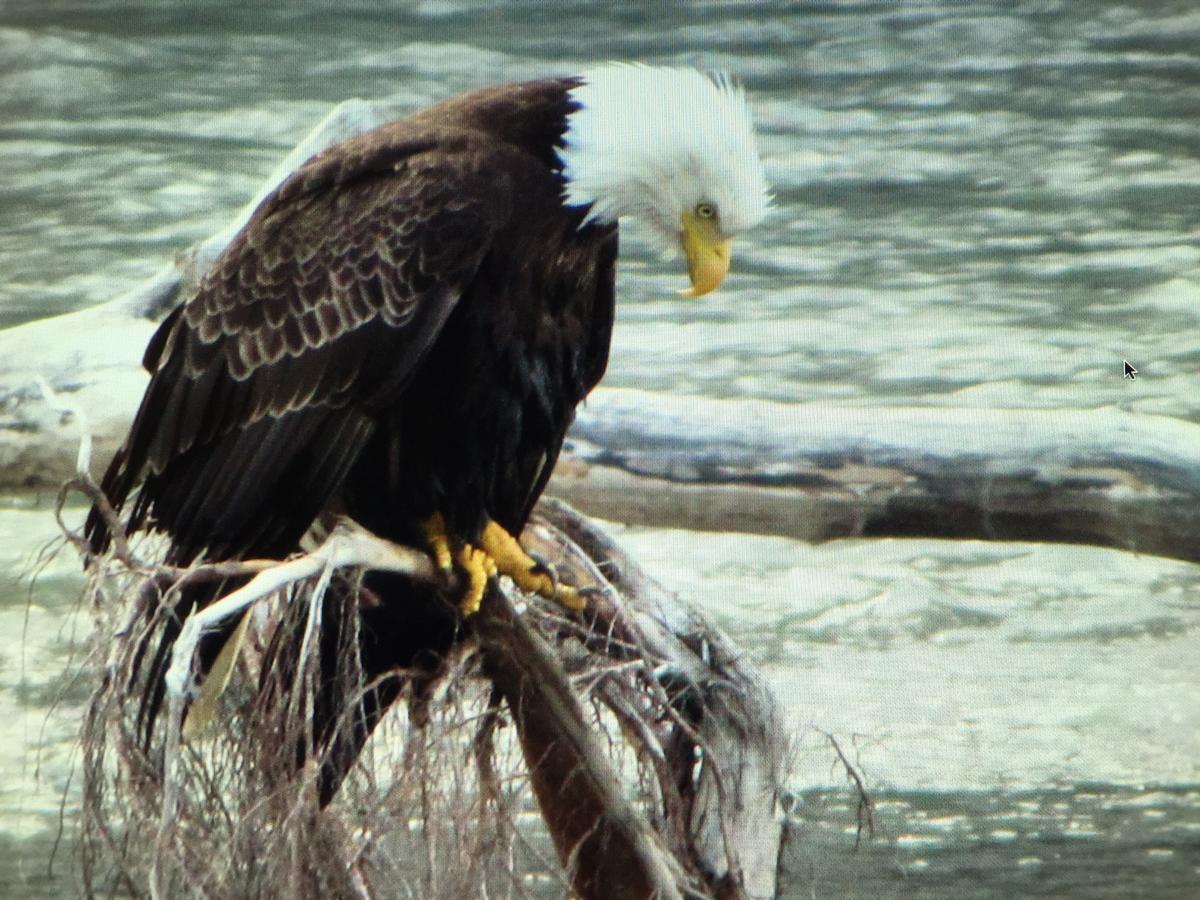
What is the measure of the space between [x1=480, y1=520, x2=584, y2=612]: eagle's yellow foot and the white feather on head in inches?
19.3

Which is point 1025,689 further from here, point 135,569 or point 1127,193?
point 1127,193

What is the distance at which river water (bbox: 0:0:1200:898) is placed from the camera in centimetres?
430

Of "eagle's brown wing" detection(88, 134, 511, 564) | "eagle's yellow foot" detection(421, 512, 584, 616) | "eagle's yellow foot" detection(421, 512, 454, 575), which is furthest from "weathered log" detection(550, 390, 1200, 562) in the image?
"eagle's brown wing" detection(88, 134, 511, 564)

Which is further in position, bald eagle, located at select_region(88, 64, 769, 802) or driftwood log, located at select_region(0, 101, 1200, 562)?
driftwood log, located at select_region(0, 101, 1200, 562)

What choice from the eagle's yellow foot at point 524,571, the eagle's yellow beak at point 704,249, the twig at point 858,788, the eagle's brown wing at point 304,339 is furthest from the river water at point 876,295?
the eagle's yellow beak at point 704,249

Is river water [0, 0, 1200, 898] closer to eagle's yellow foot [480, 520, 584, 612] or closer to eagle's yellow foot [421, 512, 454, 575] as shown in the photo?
eagle's yellow foot [480, 520, 584, 612]

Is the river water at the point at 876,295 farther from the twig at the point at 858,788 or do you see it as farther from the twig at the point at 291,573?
the twig at the point at 291,573

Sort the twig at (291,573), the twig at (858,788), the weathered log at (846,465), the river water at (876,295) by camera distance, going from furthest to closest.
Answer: the river water at (876,295) → the weathered log at (846,465) → the twig at (858,788) → the twig at (291,573)

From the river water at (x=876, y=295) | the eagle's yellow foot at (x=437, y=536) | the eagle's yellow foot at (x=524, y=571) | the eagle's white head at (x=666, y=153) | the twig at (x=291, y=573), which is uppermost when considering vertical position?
the eagle's white head at (x=666, y=153)

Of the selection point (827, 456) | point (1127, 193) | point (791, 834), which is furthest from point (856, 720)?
point (1127, 193)

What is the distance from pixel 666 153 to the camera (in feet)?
8.87

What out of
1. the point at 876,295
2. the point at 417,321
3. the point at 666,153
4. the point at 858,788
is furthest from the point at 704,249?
the point at 876,295

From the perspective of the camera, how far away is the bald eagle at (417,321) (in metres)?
2.66

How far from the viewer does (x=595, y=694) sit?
2727 mm
